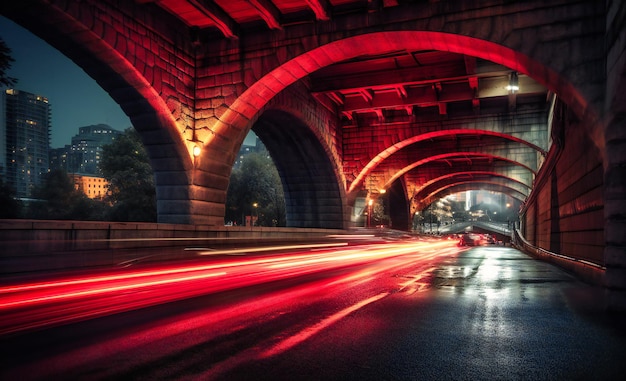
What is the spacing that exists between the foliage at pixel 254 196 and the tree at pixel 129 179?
11536 millimetres

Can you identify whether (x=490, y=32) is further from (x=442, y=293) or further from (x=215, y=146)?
(x=215, y=146)

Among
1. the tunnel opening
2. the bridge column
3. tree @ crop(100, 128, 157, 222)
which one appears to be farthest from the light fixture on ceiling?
tree @ crop(100, 128, 157, 222)

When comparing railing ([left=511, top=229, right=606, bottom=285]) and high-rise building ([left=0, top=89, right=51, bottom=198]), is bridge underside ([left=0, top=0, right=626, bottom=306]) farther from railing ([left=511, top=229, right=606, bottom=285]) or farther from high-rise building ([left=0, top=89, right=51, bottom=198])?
high-rise building ([left=0, top=89, right=51, bottom=198])

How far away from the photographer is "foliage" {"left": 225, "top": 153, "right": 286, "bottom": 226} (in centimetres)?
5647

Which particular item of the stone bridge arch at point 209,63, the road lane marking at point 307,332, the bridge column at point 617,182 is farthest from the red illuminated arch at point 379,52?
the road lane marking at point 307,332

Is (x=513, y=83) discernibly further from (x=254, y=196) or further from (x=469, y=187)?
(x=254, y=196)

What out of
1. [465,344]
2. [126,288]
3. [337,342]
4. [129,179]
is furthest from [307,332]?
[129,179]

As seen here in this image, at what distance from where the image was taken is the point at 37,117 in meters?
169

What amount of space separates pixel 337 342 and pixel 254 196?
175ft

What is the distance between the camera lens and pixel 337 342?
3893mm

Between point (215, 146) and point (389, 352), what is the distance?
1169 centimetres

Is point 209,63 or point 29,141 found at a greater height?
point 29,141

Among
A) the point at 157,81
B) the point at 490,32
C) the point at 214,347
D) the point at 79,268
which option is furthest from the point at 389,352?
the point at 157,81

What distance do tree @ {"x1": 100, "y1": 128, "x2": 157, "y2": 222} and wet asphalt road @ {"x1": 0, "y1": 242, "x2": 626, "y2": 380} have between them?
3997cm
